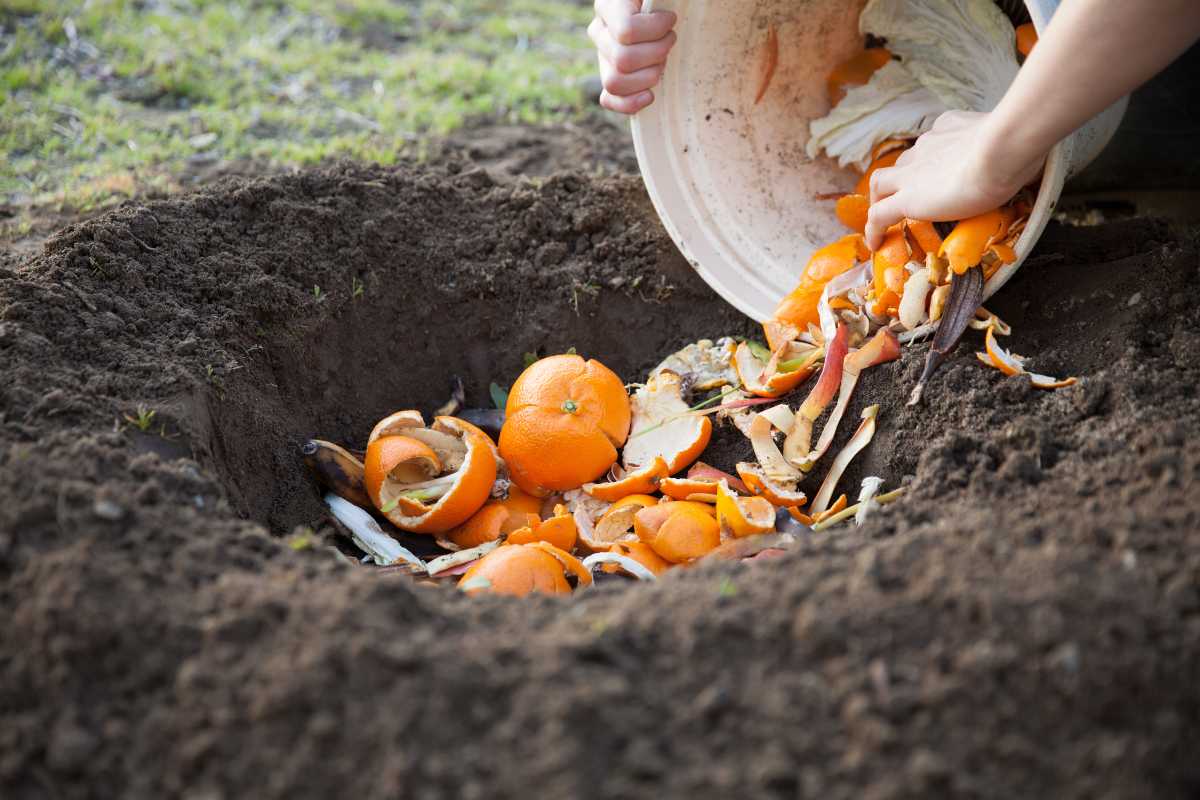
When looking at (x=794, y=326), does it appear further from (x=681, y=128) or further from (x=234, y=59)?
(x=234, y=59)

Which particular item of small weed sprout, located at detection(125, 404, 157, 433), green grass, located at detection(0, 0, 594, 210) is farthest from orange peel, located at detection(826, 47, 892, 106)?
small weed sprout, located at detection(125, 404, 157, 433)

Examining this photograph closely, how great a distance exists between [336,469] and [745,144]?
5.60ft

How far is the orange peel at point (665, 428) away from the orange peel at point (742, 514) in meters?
0.29

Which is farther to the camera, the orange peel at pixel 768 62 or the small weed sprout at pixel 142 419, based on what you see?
the orange peel at pixel 768 62

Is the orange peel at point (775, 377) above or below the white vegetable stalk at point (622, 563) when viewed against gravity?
above

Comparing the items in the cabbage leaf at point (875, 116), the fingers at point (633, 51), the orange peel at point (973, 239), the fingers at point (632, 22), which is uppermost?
the fingers at point (632, 22)

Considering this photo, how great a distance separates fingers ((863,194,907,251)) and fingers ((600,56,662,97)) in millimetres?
769

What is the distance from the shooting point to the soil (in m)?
1.48

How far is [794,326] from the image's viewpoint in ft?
9.74

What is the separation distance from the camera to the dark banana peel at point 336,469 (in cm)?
280

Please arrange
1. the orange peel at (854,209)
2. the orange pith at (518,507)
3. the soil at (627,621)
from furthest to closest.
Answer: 1. the orange peel at (854,209)
2. the orange pith at (518,507)
3. the soil at (627,621)

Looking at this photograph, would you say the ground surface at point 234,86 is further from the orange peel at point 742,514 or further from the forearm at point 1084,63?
the forearm at point 1084,63

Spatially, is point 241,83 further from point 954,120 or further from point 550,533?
point 954,120

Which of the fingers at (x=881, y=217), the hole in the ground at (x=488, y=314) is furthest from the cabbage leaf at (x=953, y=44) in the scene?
the hole in the ground at (x=488, y=314)
